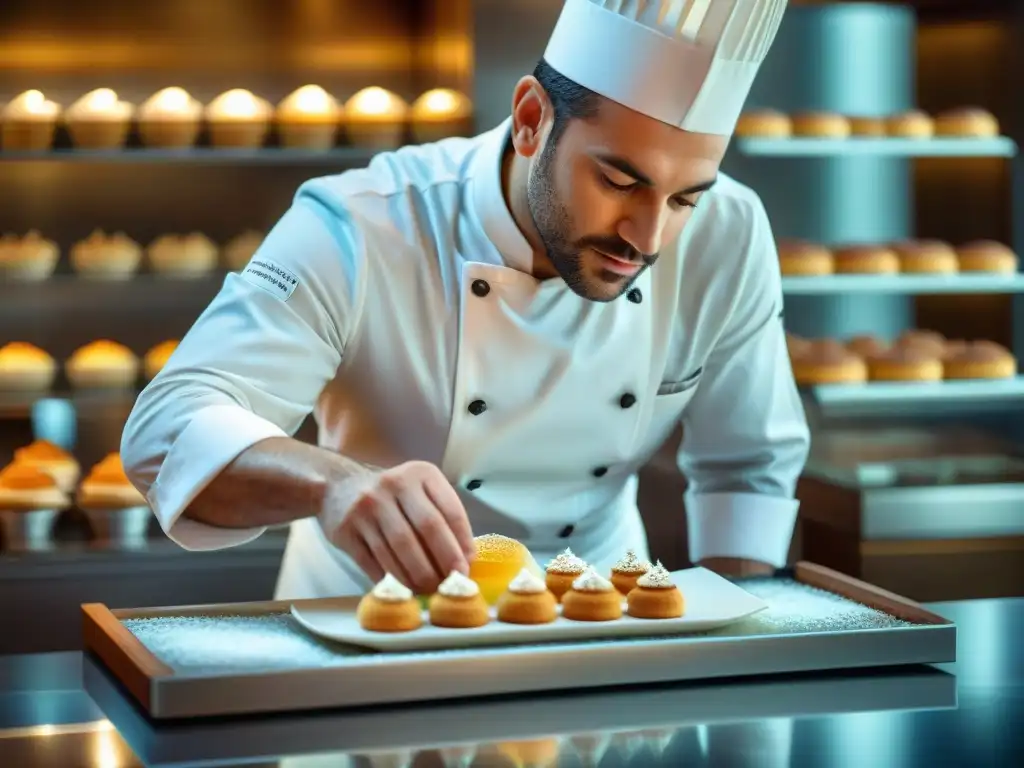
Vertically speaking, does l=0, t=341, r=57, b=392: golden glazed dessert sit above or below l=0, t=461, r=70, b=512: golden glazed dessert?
above

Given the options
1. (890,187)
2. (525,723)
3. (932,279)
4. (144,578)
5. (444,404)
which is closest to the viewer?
(525,723)

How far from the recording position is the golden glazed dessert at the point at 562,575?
153cm

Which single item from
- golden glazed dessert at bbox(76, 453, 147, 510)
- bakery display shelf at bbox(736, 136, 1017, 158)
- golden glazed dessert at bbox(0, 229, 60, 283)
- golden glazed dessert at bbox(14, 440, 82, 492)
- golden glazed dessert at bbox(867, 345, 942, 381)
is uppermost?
bakery display shelf at bbox(736, 136, 1017, 158)

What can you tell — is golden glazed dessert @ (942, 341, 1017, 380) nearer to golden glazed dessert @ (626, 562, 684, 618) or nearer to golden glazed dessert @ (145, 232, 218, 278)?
golden glazed dessert @ (145, 232, 218, 278)

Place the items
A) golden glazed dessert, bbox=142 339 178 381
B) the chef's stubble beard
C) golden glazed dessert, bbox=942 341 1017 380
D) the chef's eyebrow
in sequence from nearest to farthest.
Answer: the chef's eyebrow, the chef's stubble beard, golden glazed dessert, bbox=142 339 178 381, golden glazed dessert, bbox=942 341 1017 380

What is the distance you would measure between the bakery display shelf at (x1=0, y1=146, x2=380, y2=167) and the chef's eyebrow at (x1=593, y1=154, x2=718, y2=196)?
6.83 feet

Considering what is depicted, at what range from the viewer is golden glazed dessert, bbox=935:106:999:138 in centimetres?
399

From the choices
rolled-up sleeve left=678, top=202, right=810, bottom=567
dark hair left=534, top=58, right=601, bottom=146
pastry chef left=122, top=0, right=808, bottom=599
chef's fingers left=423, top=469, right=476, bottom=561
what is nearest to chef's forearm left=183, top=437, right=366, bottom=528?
pastry chef left=122, top=0, right=808, bottom=599

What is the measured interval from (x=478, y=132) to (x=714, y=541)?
1.74 meters

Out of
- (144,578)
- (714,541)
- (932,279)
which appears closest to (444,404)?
(714,541)

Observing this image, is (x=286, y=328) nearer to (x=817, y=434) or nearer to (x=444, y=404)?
(x=444, y=404)

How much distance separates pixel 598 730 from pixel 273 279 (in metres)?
0.78

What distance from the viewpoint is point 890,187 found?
4242 mm

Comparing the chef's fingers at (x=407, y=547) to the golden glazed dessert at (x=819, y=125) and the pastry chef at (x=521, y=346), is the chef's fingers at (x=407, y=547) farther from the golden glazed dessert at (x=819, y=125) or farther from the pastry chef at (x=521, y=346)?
the golden glazed dessert at (x=819, y=125)
